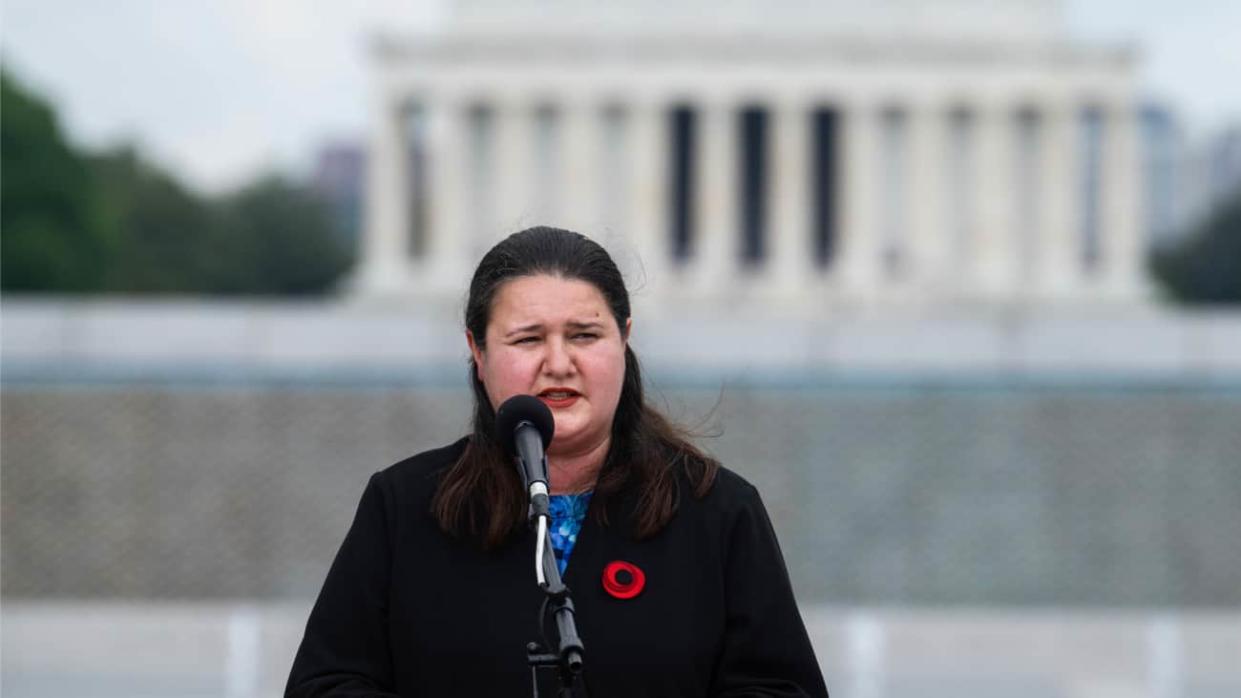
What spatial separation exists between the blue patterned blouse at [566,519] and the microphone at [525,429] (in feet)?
0.82

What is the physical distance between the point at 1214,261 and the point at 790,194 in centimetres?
2391

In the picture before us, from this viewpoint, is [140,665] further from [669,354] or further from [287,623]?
[669,354]

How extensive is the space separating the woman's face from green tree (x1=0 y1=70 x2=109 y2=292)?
61.6 meters

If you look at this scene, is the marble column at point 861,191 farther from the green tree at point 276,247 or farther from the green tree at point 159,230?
the green tree at point 276,247

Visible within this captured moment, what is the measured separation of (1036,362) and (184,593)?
31.5 feet

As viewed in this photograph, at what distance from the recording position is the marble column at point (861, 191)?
7462 centimetres

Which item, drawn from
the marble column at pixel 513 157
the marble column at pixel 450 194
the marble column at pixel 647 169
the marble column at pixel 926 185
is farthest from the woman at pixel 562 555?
the marble column at pixel 926 185

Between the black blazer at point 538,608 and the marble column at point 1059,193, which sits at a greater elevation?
the marble column at point 1059,193

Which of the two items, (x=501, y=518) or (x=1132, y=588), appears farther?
(x=1132, y=588)

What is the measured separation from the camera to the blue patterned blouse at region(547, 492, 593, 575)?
4504 millimetres

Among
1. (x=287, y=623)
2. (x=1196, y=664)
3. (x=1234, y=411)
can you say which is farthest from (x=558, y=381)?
(x=1234, y=411)

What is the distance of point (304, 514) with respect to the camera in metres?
20.5

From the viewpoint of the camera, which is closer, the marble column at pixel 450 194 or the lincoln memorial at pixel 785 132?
the lincoln memorial at pixel 785 132

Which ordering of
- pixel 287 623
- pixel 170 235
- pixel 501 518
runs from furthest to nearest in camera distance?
pixel 170 235
pixel 287 623
pixel 501 518
